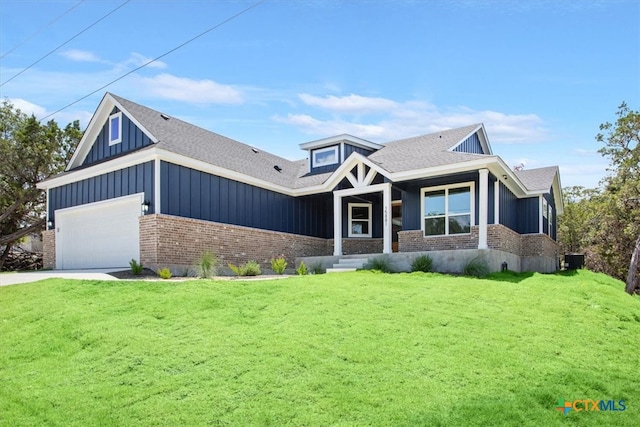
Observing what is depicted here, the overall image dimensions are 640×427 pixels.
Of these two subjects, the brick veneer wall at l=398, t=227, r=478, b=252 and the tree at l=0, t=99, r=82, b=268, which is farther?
the tree at l=0, t=99, r=82, b=268

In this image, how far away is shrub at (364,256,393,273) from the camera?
590 inches

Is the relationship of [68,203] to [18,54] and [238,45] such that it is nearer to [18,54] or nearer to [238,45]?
[18,54]

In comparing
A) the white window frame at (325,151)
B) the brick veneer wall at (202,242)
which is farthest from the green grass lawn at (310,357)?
the white window frame at (325,151)

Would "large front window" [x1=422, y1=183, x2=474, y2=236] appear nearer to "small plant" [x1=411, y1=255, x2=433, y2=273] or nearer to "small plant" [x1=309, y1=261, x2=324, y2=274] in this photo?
"small plant" [x1=411, y1=255, x2=433, y2=273]

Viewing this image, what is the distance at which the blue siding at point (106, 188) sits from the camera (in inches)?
576

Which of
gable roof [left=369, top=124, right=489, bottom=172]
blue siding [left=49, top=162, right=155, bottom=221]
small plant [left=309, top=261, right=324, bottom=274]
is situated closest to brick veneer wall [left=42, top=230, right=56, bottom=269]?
blue siding [left=49, top=162, right=155, bottom=221]

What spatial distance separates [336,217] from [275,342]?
36.6 ft

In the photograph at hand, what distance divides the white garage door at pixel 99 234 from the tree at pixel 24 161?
7.35m

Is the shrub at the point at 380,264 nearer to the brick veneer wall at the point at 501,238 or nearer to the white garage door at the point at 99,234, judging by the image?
the brick veneer wall at the point at 501,238

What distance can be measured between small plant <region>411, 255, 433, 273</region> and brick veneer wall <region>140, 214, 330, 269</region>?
5.94 meters

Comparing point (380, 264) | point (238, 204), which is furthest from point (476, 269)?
point (238, 204)

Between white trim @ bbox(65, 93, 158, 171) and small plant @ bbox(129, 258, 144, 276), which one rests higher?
white trim @ bbox(65, 93, 158, 171)

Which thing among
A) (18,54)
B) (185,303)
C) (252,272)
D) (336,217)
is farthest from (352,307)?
(18,54)

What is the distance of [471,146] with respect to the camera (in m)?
20.8
